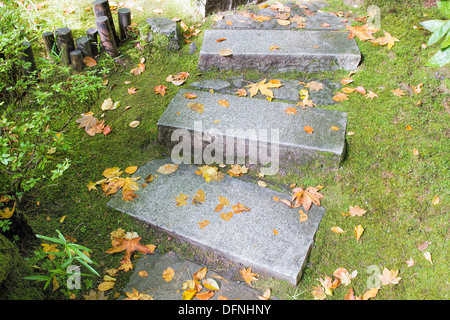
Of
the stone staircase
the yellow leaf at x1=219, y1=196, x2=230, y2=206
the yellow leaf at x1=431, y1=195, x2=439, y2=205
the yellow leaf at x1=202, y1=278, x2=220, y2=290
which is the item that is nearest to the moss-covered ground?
the yellow leaf at x1=431, y1=195, x2=439, y2=205

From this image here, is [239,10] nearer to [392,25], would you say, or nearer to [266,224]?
[392,25]

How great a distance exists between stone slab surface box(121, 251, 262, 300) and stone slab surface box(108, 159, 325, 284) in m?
0.16

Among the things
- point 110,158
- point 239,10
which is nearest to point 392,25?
point 239,10

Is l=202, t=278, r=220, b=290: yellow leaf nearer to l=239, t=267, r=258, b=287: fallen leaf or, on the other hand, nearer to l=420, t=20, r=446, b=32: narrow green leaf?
l=239, t=267, r=258, b=287: fallen leaf

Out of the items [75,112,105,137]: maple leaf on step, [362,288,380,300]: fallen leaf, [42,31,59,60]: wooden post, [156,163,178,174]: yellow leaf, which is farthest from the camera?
[42,31,59,60]: wooden post

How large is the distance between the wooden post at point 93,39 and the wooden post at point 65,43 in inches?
8.0

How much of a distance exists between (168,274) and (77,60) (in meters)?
2.78

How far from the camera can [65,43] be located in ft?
12.8

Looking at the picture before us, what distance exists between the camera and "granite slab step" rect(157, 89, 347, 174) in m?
2.94

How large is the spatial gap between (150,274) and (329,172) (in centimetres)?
168

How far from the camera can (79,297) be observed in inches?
90.6

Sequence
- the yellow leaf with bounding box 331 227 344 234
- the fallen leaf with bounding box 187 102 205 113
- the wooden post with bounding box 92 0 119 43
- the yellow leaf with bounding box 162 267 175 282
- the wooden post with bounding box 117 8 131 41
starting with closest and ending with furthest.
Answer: the yellow leaf with bounding box 162 267 175 282
the yellow leaf with bounding box 331 227 344 234
the fallen leaf with bounding box 187 102 205 113
the wooden post with bounding box 92 0 119 43
the wooden post with bounding box 117 8 131 41

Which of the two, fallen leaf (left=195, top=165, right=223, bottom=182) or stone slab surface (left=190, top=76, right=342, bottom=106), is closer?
fallen leaf (left=195, top=165, right=223, bottom=182)

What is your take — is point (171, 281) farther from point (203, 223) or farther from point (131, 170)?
point (131, 170)
